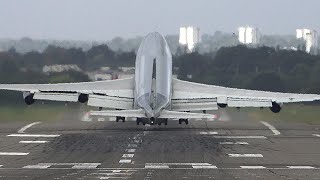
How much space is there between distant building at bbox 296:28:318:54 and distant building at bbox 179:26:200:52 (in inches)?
578

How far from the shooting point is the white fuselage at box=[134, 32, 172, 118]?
173 ft

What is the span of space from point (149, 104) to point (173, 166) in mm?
21032

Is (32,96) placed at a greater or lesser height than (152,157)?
greater

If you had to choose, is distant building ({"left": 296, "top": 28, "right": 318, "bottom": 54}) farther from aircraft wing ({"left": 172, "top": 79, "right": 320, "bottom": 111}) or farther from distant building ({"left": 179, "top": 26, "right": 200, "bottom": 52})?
aircraft wing ({"left": 172, "top": 79, "right": 320, "bottom": 111})

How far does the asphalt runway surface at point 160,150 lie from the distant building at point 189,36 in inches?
1470

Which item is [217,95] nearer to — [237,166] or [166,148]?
[166,148]

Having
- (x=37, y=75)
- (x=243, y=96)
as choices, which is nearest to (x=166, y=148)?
(x=243, y=96)

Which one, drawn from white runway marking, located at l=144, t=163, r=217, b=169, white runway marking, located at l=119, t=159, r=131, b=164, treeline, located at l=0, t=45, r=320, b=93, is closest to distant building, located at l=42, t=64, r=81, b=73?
treeline, located at l=0, t=45, r=320, b=93

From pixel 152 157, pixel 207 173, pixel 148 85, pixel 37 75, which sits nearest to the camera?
pixel 207 173

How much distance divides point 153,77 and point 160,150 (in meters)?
18.3

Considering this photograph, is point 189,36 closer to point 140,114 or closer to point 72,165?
point 140,114

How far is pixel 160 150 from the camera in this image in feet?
129

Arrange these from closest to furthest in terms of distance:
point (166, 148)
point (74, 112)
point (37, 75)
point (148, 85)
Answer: point (166, 148) → point (148, 85) → point (74, 112) → point (37, 75)

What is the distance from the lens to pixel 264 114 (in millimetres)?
66062
